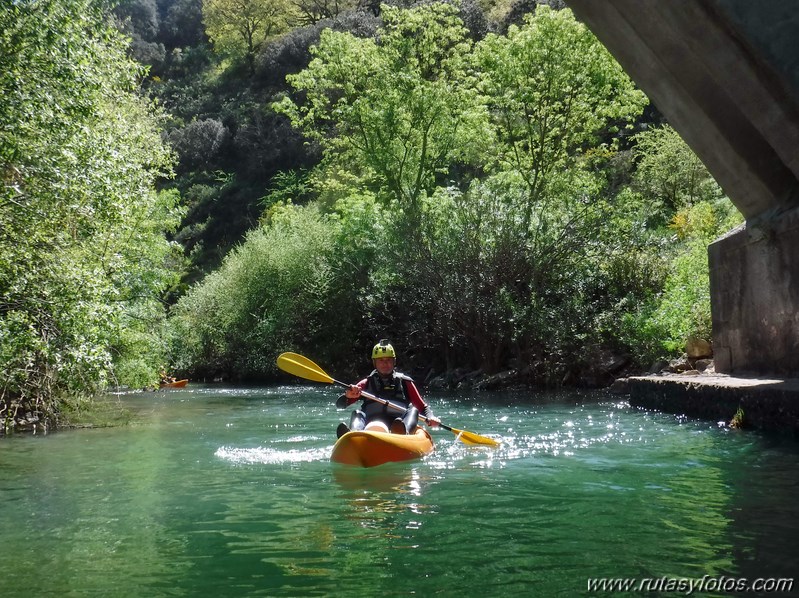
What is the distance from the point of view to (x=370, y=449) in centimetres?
812

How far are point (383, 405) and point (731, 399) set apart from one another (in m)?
4.33

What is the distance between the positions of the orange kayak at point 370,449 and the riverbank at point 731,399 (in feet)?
13.4

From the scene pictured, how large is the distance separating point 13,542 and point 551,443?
613 centimetres

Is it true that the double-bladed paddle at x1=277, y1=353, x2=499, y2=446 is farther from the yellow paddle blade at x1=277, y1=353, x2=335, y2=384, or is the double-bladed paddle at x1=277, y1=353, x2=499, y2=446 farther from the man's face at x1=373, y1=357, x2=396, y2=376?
the man's face at x1=373, y1=357, x2=396, y2=376

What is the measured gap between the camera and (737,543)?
15.8 feet

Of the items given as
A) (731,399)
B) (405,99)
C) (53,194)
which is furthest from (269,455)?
A: (405,99)

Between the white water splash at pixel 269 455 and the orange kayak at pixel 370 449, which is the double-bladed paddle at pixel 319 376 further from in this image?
the orange kayak at pixel 370 449

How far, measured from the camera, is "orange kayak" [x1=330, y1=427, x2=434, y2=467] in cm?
810

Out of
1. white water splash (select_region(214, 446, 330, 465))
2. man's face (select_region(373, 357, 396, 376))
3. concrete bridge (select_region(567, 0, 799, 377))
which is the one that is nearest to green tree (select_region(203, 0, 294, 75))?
concrete bridge (select_region(567, 0, 799, 377))

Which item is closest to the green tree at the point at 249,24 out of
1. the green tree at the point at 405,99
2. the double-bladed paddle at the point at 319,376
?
the green tree at the point at 405,99

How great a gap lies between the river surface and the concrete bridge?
1699 millimetres

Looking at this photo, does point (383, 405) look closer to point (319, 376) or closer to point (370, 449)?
point (370, 449)

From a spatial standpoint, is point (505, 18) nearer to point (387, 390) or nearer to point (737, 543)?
point (387, 390)

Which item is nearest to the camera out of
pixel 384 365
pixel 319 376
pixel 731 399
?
→ pixel 384 365
